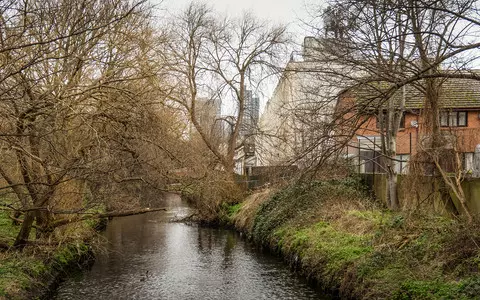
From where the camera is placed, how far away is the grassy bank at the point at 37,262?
10703 mm

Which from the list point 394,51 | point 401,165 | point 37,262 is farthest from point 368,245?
point 401,165

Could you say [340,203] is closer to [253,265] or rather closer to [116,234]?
[253,265]

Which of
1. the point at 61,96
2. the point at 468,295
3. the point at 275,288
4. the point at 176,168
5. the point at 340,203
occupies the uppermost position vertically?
the point at 61,96

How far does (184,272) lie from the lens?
50.9ft

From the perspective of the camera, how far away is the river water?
12.8m

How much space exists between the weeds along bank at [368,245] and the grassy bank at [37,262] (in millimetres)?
6520

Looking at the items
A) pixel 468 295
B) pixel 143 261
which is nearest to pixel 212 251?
pixel 143 261

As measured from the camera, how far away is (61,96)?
1045 centimetres

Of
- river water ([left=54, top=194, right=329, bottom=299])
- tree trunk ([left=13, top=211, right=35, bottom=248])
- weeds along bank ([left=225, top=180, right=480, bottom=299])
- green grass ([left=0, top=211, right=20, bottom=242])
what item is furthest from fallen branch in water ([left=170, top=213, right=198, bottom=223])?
tree trunk ([left=13, top=211, right=35, bottom=248])

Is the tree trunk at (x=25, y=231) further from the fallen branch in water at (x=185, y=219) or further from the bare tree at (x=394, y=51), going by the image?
the fallen branch in water at (x=185, y=219)

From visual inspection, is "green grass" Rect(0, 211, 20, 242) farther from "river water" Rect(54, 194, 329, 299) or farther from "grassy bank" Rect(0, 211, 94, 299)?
"river water" Rect(54, 194, 329, 299)

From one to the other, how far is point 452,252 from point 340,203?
8.46 meters

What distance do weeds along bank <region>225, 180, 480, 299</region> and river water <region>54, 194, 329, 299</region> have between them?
2.57ft

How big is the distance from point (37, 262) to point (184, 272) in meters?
4.40
